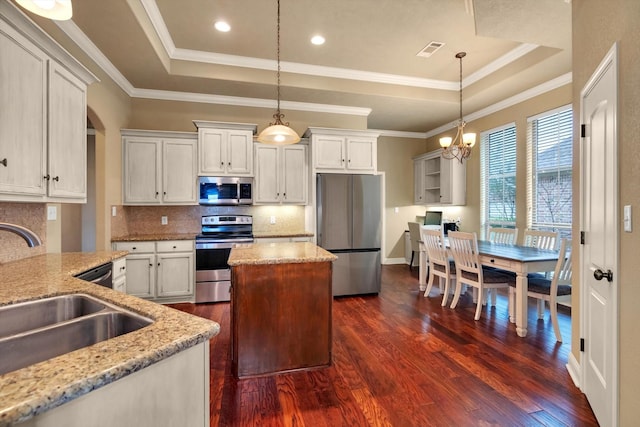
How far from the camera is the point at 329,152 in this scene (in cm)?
452

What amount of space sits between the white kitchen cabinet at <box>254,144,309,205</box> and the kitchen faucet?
10.4 ft

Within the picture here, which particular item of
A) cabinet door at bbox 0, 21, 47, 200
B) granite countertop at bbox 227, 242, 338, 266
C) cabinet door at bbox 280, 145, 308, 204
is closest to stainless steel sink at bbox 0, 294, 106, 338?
cabinet door at bbox 0, 21, 47, 200

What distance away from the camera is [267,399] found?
6.77 feet

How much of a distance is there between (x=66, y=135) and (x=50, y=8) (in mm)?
1268

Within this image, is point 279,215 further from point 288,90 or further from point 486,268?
point 486,268

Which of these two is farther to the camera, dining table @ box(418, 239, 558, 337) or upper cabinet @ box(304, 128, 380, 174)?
upper cabinet @ box(304, 128, 380, 174)

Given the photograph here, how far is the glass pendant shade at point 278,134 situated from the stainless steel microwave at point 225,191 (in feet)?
5.77

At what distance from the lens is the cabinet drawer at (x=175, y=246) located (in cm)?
389

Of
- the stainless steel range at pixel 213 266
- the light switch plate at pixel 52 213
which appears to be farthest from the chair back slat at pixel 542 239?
the light switch plate at pixel 52 213

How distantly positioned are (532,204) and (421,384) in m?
3.62

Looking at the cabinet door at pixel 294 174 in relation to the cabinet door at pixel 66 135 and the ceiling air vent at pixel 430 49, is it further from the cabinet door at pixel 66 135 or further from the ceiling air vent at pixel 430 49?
the cabinet door at pixel 66 135

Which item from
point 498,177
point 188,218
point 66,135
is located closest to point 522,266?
point 498,177

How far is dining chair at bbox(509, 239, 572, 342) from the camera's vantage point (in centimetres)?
290

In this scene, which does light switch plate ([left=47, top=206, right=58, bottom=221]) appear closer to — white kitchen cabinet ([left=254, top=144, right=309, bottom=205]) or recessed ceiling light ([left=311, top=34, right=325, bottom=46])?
white kitchen cabinet ([left=254, top=144, right=309, bottom=205])
